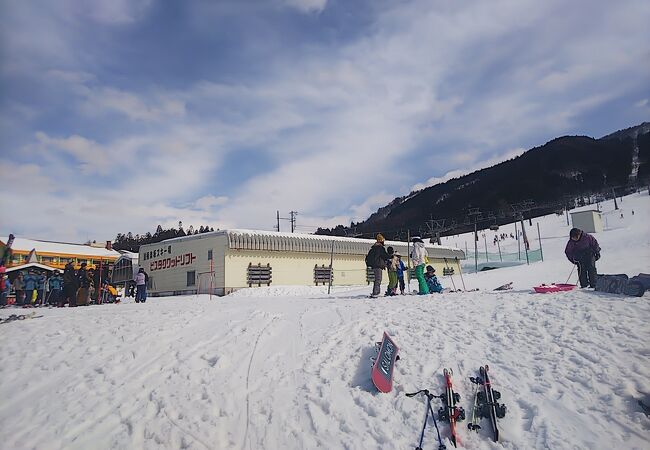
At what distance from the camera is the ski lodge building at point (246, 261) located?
891 inches

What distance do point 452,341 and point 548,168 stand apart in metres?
105

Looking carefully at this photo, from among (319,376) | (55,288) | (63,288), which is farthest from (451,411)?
(55,288)

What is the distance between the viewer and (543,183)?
89938 mm

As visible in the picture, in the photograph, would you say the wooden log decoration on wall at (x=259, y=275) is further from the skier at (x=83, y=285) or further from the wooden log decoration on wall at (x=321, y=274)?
the skier at (x=83, y=285)

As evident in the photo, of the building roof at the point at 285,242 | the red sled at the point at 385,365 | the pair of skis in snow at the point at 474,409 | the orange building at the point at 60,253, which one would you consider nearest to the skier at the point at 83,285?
the building roof at the point at 285,242

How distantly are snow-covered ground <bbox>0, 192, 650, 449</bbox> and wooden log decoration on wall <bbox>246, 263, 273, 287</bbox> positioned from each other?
Answer: 45.3ft

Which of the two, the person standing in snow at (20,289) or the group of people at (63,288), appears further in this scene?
the person standing in snow at (20,289)

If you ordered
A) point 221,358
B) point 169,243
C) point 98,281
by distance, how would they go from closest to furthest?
1. point 221,358
2. point 98,281
3. point 169,243

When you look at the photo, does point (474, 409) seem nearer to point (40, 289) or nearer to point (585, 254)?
point (585, 254)

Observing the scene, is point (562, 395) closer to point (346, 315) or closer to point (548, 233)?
point (346, 315)

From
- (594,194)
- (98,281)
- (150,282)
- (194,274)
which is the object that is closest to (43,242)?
(150,282)

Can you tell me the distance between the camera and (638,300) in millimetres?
7816

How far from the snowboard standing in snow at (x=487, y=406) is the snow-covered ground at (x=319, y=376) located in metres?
0.13

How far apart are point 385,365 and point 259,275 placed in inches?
714
